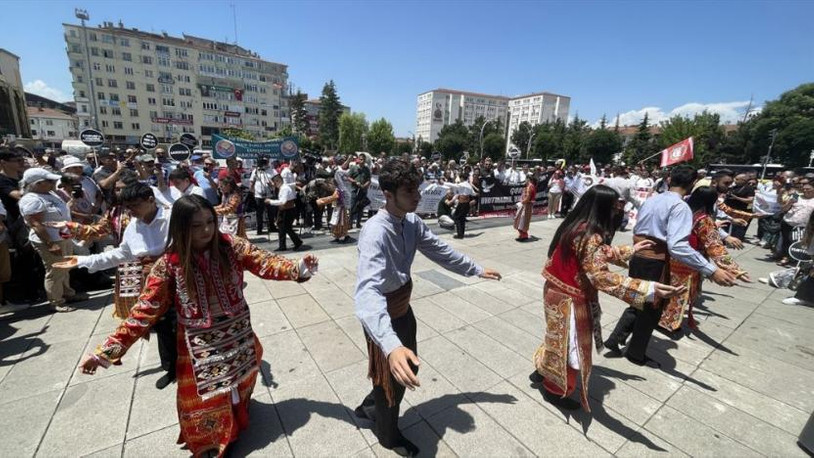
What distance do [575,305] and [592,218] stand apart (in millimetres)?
680

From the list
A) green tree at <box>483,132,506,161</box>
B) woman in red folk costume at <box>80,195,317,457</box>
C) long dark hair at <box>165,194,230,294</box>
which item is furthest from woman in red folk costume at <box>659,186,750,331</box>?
green tree at <box>483,132,506,161</box>

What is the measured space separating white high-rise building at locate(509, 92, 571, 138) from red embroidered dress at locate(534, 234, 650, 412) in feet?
400

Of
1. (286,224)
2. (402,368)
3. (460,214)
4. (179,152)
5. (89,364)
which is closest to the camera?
(402,368)

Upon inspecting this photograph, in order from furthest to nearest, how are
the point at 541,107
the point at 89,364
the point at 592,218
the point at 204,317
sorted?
the point at 541,107, the point at 592,218, the point at 204,317, the point at 89,364

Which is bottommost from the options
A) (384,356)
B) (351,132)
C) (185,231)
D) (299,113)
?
(384,356)

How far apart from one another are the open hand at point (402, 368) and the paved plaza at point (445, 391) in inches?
47.9

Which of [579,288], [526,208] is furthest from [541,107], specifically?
[579,288]

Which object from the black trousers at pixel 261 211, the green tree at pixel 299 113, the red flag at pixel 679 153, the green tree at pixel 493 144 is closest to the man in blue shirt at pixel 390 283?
the black trousers at pixel 261 211

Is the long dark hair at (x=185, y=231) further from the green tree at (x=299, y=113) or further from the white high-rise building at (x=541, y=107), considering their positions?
the white high-rise building at (x=541, y=107)

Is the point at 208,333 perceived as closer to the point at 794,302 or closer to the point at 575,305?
the point at 575,305

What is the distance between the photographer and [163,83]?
194ft

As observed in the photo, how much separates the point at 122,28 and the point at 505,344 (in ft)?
267

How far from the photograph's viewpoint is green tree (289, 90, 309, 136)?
232 feet

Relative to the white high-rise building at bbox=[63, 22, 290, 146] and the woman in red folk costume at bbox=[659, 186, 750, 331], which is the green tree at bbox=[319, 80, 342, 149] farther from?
the woman in red folk costume at bbox=[659, 186, 750, 331]
